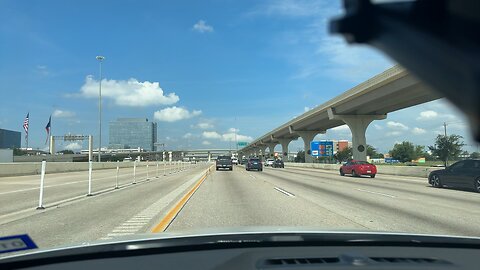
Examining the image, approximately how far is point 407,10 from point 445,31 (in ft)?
0.58

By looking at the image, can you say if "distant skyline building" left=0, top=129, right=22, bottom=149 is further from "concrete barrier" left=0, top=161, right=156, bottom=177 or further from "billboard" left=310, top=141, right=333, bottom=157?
"billboard" left=310, top=141, right=333, bottom=157

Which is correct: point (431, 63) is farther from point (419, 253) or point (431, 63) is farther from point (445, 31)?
point (419, 253)

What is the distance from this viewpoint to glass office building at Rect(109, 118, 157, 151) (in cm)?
11925

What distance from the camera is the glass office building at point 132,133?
11925 centimetres

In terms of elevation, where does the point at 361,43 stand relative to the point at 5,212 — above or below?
above

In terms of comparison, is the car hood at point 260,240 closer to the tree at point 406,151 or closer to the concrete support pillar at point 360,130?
the concrete support pillar at point 360,130

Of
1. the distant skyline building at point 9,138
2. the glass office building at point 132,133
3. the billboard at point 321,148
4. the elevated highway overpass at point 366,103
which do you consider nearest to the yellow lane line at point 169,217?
the elevated highway overpass at point 366,103

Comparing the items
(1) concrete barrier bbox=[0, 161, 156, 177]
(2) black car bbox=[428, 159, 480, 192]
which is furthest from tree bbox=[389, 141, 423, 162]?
(2) black car bbox=[428, 159, 480, 192]

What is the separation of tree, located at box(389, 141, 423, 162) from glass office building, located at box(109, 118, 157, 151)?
62.4 metres

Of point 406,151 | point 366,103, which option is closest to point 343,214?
point 366,103

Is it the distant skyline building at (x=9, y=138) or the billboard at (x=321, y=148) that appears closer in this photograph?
the distant skyline building at (x=9, y=138)

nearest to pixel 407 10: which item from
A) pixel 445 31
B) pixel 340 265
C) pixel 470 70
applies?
pixel 445 31

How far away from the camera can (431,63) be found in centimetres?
145

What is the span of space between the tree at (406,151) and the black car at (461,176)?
9542 cm
